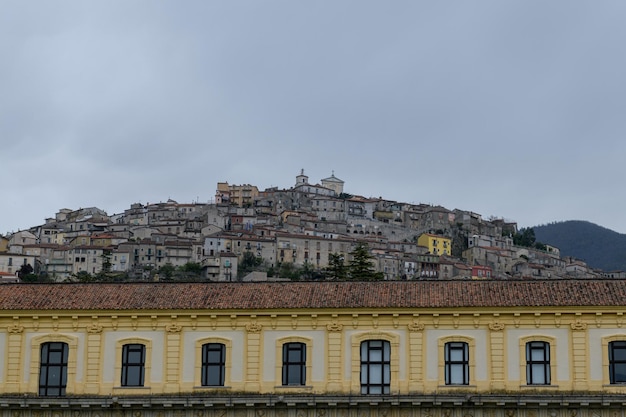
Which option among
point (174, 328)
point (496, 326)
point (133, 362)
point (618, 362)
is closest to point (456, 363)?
point (496, 326)

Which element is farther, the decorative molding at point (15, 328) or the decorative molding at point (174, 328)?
the decorative molding at point (15, 328)

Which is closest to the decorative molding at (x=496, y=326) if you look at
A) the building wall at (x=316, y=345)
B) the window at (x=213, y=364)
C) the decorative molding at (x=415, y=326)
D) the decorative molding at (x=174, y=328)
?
the building wall at (x=316, y=345)

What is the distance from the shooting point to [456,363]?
4312cm

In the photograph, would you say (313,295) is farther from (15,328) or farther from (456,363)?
(15,328)

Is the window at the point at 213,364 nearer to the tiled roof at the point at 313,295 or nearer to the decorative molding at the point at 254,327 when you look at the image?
the decorative molding at the point at 254,327

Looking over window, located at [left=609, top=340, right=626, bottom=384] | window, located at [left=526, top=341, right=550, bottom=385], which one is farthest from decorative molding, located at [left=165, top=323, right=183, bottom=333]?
window, located at [left=609, top=340, right=626, bottom=384]

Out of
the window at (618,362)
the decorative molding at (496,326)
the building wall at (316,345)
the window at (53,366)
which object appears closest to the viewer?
the window at (618,362)

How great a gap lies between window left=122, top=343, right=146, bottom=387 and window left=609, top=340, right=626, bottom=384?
17.4 m

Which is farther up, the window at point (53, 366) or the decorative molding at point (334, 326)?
the decorative molding at point (334, 326)

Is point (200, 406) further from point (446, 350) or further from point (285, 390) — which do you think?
point (446, 350)

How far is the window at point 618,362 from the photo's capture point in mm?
42062

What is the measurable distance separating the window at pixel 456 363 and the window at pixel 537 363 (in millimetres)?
2257

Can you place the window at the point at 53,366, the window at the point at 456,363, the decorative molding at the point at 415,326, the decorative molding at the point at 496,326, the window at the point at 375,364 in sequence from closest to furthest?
1. the decorative molding at the point at 496,326
2. the window at the point at 456,363
3. the decorative molding at the point at 415,326
4. the window at the point at 375,364
5. the window at the point at 53,366

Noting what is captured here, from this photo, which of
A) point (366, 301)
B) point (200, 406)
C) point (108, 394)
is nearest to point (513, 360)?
point (366, 301)
